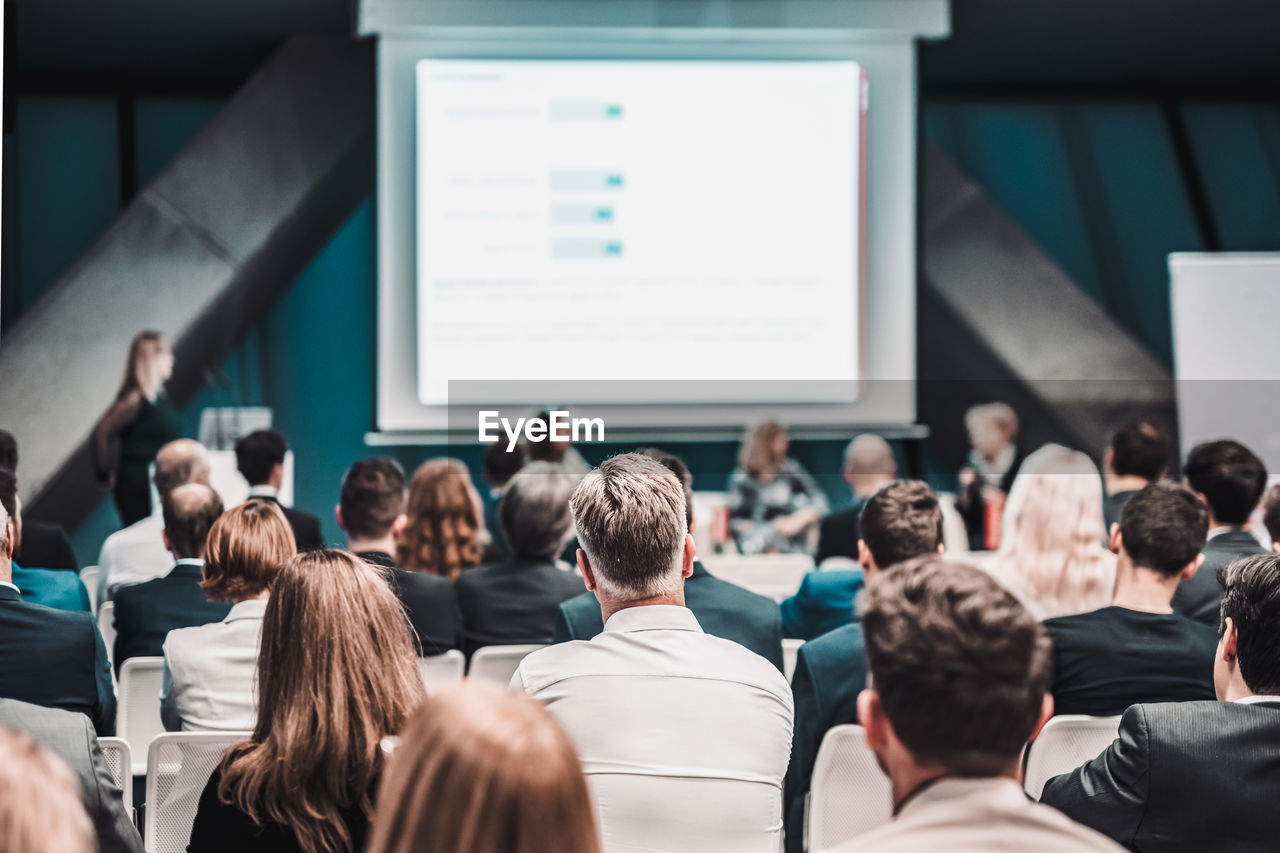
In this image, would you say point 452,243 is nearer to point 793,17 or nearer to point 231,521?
point 793,17

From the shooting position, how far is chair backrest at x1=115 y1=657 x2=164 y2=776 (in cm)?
270

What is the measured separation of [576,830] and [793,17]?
5.02 meters

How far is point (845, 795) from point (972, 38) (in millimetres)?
5327

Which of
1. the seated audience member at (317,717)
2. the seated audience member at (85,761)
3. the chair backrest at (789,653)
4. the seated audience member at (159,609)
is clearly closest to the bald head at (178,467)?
the seated audience member at (159,609)

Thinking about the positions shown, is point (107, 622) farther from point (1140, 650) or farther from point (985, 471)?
point (985, 471)

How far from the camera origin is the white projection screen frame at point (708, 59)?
516cm

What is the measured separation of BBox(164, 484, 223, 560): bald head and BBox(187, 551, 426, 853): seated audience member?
1.51 m

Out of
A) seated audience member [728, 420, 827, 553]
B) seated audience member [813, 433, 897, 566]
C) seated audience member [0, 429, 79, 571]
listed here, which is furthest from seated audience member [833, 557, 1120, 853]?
seated audience member [728, 420, 827, 553]

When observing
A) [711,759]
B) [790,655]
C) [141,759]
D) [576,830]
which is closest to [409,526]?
[141,759]

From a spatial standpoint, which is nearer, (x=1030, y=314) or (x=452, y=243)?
(x=452, y=243)

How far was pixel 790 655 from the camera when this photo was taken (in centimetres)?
284

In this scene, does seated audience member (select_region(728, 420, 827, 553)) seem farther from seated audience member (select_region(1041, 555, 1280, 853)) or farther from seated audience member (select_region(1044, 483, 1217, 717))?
seated audience member (select_region(1041, 555, 1280, 853))

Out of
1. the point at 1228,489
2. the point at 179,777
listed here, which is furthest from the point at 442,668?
the point at 1228,489

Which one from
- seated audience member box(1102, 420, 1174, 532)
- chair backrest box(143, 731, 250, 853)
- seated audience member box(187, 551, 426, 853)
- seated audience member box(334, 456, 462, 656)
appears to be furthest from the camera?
seated audience member box(1102, 420, 1174, 532)
